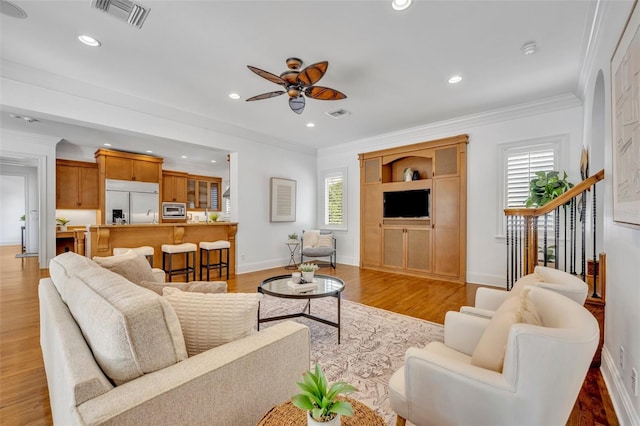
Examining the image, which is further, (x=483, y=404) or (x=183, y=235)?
(x=183, y=235)

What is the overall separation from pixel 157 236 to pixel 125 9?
Result: 3314 millimetres

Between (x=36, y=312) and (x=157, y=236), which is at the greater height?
(x=157, y=236)

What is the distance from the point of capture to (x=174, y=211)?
7941 millimetres

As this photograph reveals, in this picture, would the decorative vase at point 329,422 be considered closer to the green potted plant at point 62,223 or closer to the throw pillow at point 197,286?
the throw pillow at point 197,286

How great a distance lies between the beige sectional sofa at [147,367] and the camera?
0.84 meters

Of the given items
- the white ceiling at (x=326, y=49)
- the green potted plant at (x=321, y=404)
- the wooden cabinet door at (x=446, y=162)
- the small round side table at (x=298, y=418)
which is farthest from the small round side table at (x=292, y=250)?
the green potted plant at (x=321, y=404)

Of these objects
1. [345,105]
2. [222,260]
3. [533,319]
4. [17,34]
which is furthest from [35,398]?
[345,105]

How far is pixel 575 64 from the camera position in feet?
10.5

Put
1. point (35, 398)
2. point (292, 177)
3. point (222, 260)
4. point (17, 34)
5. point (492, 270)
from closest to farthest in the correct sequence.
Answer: point (35, 398) → point (17, 34) → point (492, 270) → point (222, 260) → point (292, 177)

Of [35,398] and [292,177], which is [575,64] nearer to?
[292,177]

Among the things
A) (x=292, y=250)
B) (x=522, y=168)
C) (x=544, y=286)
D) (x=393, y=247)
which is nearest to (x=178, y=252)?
(x=292, y=250)

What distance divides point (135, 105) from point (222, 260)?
2.95m

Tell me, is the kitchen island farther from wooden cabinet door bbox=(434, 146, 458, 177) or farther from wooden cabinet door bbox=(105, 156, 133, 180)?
wooden cabinet door bbox=(434, 146, 458, 177)

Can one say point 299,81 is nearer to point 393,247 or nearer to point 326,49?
point 326,49
